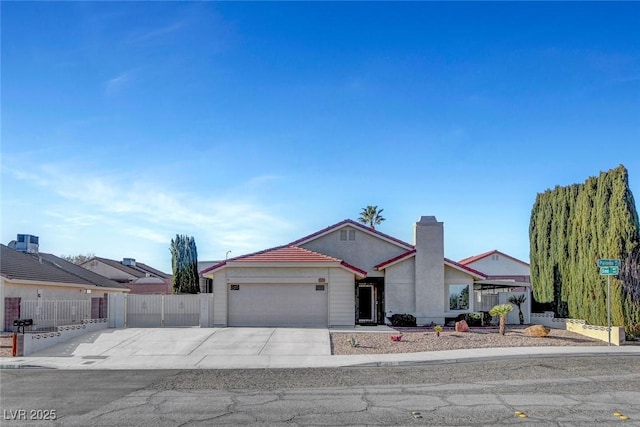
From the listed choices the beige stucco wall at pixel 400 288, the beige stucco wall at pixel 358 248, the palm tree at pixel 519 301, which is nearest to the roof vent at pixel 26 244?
the beige stucco wall at pixel 358 248

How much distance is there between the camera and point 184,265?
3991 cm

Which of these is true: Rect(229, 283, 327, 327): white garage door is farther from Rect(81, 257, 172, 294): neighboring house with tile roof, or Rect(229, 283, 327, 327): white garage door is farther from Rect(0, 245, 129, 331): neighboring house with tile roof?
Rect(81, 257, 172, 294): neighboring house with tile roof

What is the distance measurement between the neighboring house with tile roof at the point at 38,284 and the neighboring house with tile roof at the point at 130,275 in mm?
11043

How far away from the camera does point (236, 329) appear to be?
1046 inches

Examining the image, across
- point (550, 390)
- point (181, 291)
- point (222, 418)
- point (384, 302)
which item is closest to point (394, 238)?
point (384, 302)

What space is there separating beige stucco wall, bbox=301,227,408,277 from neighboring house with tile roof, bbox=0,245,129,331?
11.7 meters

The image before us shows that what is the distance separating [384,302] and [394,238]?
3685 mm

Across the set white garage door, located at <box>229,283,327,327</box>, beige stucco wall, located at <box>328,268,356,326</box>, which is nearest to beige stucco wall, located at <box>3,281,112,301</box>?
white garage door, located at <box>229,283,327,327</box>

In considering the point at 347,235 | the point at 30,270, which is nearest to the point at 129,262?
the point at 30,270

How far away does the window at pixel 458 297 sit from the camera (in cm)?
3045

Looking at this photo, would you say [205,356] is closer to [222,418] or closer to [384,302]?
[222,418]

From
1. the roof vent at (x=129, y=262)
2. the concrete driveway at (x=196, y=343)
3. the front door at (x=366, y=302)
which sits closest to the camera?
the concrete driveway at (x=196, y=343)

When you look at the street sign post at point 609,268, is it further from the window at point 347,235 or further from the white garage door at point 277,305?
the window at point 347,235

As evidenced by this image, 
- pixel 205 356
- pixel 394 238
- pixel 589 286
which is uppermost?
pixel 394 238
